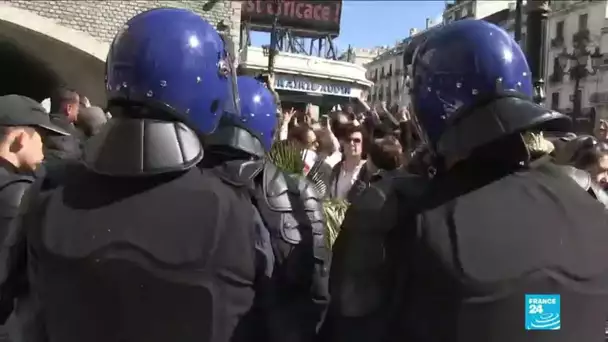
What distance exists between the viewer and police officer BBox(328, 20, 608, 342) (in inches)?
69.3

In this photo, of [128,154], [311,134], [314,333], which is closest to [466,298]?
[314,333]

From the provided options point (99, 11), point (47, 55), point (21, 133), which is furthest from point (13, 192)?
point (47, 55)

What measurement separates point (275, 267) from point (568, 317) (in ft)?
2.31

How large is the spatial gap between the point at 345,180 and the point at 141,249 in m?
3.56

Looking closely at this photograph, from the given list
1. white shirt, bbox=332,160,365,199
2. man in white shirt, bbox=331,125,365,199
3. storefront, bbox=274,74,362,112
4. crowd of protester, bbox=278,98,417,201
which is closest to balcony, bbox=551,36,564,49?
storefront, bbox=274,74,362,112

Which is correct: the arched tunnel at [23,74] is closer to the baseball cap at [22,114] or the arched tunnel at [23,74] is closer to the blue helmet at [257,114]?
the blue helmet at [257,114]

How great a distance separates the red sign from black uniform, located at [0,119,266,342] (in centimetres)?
2626

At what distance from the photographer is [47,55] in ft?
52.3

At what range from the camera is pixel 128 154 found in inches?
70.8

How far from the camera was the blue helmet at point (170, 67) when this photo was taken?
1.88 metres

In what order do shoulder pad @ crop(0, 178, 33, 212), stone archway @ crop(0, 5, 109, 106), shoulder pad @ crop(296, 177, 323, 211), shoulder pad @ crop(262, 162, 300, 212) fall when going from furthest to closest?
stone archway @ crop(0, 5, 109, 106) < shoulder pad @ crop(0, 178, 33, 212) < shoulder pad @ crop(296, 177, 323, 211) < shoulder pad @ crop(262, 162, 300, 212)

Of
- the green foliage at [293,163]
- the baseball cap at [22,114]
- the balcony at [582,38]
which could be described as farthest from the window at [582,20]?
the baseball cap at [22,114]

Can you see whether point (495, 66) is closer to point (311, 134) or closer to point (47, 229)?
point (47, 229)

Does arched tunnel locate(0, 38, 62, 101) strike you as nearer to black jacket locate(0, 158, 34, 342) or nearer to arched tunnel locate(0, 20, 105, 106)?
arched tunnel locate(0, 20, 105, 106)
